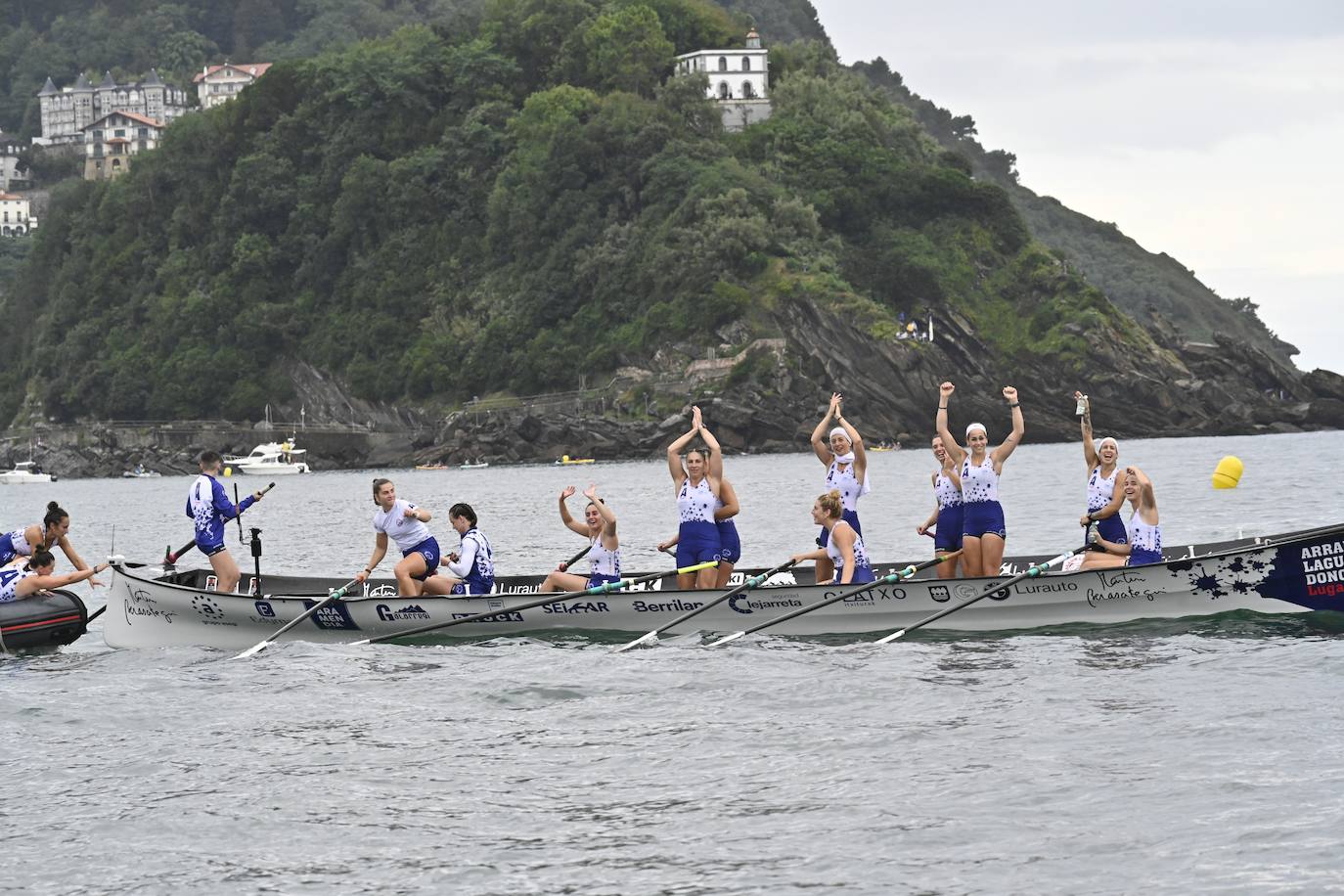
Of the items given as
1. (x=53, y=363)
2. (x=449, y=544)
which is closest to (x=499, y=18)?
(x=53, y=363)

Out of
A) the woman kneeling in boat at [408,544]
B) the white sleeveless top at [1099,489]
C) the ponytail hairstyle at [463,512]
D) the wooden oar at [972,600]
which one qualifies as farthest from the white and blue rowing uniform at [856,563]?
the woman kneeling in boat at [408,544]

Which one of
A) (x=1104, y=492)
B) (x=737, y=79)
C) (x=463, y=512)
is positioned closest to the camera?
(x=1104, y=492)

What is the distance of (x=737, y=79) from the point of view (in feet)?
454

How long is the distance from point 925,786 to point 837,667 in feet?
17.7

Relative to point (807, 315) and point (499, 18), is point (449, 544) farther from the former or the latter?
point (499, 18)

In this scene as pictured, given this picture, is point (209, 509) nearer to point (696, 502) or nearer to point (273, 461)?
point (696, 502)

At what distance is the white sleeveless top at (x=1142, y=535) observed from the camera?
2002 centimetres

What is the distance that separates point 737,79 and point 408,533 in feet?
397

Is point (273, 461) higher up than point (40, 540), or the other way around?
point (273, 461)

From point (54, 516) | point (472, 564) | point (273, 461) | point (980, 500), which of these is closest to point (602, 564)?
point (472, 564)

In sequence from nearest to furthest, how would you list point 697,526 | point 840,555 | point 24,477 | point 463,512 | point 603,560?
point 463,512 → point 840,555 → point 697,526 → point 603,560 → point 24,477

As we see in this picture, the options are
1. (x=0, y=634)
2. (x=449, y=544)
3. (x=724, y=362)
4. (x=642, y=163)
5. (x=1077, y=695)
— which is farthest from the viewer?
(x=642, y=163)

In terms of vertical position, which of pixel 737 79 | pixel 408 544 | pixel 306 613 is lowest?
pixel 306 613

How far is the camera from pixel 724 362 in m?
107
